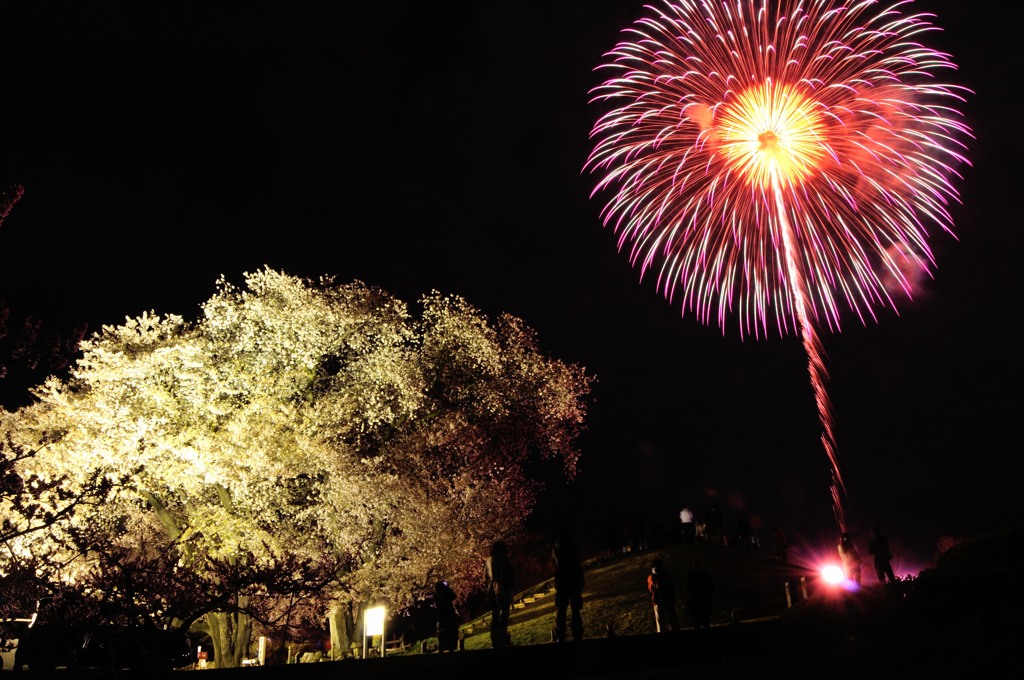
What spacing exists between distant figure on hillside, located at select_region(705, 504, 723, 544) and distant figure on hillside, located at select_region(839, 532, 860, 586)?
15017 millimetres

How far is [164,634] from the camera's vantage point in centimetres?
880

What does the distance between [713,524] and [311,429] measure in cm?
2152

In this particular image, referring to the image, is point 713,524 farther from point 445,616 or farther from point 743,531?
point 445,616

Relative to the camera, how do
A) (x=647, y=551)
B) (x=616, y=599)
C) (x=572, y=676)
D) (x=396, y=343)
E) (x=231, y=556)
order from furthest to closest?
(x=647, y=551), (x=396, y=343), (x=616, y=599), (x=231, y=556), (x=572, y=676)

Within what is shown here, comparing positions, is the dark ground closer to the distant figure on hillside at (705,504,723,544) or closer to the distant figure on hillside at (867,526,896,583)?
the distant figure on hillside at (867,526,896,583)

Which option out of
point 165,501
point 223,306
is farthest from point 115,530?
point 223,306

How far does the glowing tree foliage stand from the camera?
2480cm

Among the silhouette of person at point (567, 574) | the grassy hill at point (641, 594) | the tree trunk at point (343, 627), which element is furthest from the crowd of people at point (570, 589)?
the tree trunk at point (343, 627)

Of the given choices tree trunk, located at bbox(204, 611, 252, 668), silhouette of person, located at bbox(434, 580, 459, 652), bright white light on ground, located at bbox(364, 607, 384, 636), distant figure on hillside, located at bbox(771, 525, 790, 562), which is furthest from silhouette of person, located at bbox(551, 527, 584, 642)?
distant figure on hillside, located at bbox(771, 525, 790, 562)

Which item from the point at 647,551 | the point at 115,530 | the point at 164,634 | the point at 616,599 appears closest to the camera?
the point at 164,634

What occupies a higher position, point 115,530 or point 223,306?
point 223,306

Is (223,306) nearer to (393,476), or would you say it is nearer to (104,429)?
(104,429)

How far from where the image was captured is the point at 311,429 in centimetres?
2525

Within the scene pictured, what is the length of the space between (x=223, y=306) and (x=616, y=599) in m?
18.3
